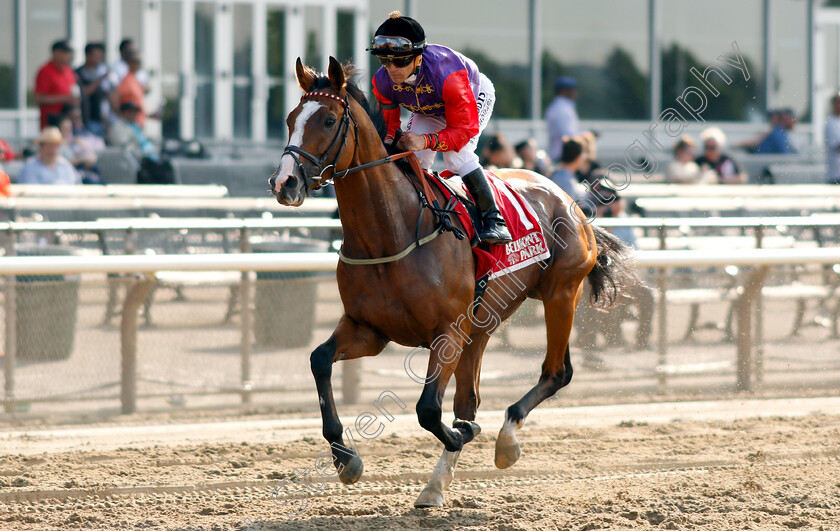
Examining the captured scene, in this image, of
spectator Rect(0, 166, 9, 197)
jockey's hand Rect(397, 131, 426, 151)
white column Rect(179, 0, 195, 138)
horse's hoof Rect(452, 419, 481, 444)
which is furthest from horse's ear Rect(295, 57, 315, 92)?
white column Rect(179, 0, 195, 138)

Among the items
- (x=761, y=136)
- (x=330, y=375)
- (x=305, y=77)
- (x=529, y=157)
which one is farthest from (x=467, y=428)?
(x=761, y=136)

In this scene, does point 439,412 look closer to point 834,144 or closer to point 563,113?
point 563,113

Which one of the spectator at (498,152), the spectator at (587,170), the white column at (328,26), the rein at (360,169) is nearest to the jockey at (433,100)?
the rein at (360,169)

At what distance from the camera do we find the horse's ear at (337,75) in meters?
3.65

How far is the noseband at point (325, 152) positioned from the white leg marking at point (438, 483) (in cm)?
128

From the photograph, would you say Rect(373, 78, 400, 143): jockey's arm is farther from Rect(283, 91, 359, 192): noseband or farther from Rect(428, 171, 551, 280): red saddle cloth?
Rect(283, 91, 359, 192): noseband

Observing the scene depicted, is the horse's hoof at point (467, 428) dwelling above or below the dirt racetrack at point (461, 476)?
above

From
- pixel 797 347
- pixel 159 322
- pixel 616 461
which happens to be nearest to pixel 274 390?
pixel 159 322

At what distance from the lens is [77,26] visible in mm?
11312

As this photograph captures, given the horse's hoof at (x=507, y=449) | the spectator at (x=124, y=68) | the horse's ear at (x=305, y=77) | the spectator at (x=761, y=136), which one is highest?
the spectator at (x=124, y=68)

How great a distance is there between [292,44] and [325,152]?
943 centimetres

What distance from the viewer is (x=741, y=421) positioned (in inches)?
227

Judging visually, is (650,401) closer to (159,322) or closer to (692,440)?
(692,440)

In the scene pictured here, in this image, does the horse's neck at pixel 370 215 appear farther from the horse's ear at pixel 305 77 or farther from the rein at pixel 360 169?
the horse's ear at pixel 305 77
